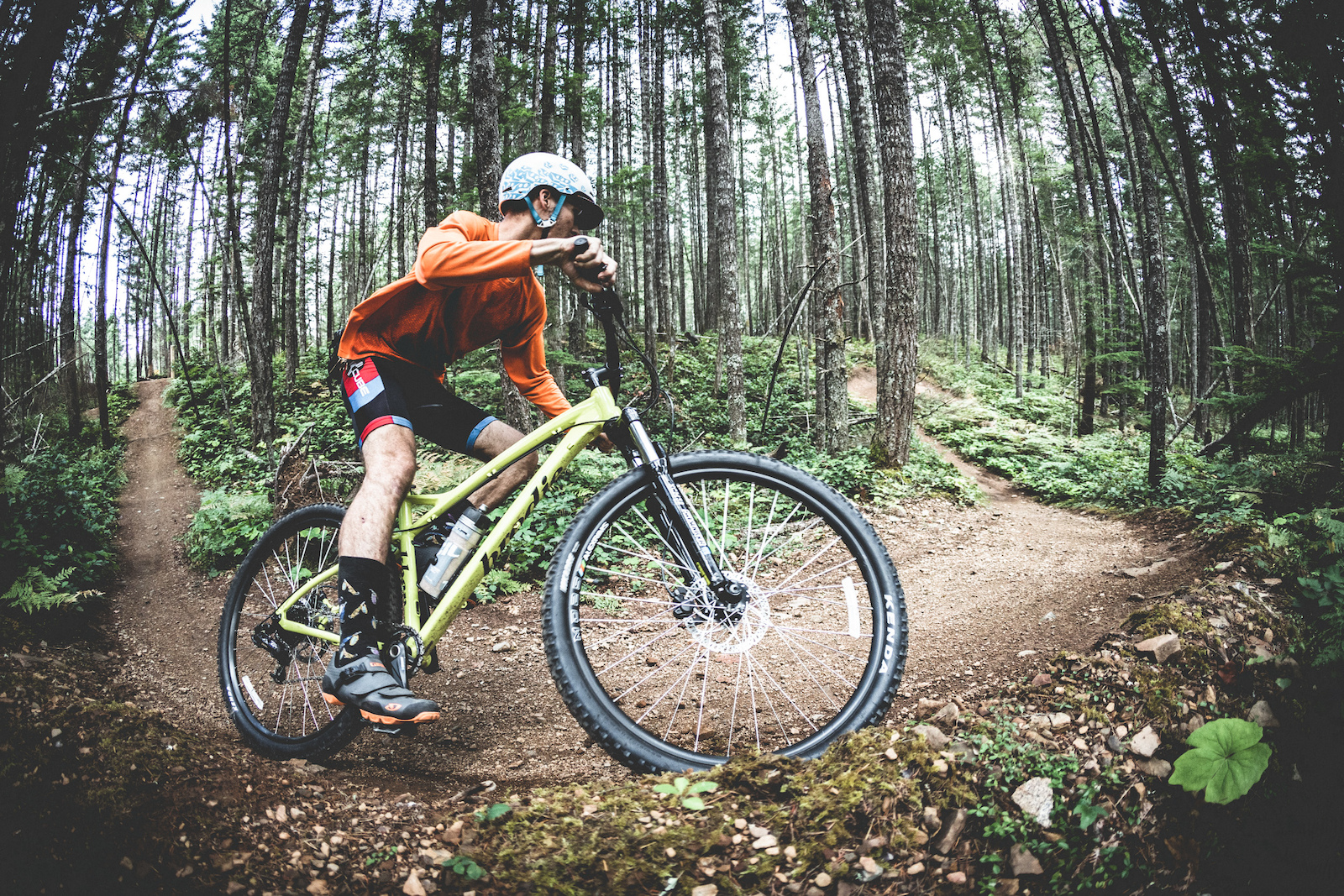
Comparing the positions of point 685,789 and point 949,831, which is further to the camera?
point 685,789

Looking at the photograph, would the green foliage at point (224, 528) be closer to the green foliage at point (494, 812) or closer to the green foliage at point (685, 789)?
the green foliage at point (494, 812)

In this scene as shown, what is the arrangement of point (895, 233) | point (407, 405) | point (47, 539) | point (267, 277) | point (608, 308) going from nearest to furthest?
point (608, 308)
point (407, 405)
point (47, 539)
point (895, 233)
point (267, 277)

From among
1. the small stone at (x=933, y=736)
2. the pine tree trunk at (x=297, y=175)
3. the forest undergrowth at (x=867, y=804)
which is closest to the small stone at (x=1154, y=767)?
the forest undergrowth at (x=867, y=804)

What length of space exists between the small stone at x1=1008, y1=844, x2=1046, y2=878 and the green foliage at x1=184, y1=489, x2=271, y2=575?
743cm

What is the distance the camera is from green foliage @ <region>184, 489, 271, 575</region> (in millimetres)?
6664

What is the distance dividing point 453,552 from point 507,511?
355 millimetres

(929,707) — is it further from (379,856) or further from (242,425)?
(242,425)

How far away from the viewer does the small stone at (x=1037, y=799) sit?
5.47 ft

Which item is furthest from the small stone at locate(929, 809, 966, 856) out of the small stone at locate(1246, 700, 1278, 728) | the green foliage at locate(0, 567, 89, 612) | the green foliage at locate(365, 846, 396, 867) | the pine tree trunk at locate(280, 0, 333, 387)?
the pine tree trunk at locate(280, 0, 333, 387)

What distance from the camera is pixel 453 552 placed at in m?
2.60

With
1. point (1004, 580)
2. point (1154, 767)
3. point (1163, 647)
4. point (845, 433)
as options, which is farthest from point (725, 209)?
point (1154, 767)

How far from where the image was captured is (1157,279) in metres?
7.41

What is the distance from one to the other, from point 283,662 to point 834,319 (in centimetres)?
828

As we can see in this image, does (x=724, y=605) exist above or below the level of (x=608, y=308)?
below
